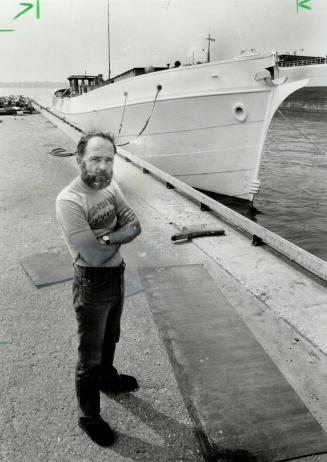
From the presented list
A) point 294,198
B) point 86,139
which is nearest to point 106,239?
point 86,139

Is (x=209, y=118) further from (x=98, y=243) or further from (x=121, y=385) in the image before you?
(x=98, y=243)

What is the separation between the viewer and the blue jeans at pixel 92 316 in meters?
2.41

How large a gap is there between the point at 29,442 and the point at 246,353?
198 centimetres

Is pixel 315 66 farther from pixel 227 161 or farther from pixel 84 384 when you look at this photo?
pixel 84 384

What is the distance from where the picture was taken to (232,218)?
680 cm

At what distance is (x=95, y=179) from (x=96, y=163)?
0.10 m

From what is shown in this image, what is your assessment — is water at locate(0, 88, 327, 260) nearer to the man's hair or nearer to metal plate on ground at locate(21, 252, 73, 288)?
metal plate on ground at locate(21, 252, 73, 288)

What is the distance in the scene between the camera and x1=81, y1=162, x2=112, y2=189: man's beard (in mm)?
2342

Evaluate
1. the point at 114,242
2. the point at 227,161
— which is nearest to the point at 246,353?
the point at 114,242

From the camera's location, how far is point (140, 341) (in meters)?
3.67

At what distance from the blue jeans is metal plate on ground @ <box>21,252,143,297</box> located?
1.93m

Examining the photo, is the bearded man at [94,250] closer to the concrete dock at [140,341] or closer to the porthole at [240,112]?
the concrete dock at [140,341]

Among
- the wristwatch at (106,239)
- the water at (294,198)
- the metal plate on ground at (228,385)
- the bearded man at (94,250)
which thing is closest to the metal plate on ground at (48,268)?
the metal plate on ground at (228,385)

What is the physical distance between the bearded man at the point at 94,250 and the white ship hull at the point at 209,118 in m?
8.84
